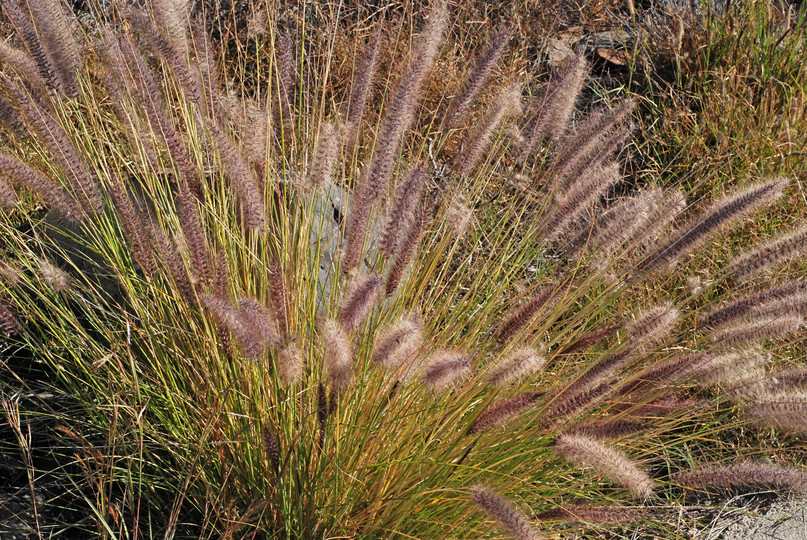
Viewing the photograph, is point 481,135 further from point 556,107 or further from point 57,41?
point 57,41

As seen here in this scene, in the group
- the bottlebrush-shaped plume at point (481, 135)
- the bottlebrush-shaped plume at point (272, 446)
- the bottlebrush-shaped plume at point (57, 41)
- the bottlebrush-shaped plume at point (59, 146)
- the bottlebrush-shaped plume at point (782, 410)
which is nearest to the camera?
the bottlebrush-shaped plume at point (272, 446)

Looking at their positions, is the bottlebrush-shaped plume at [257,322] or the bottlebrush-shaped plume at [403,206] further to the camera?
the bottlebrush-shaped plume at [403,206]

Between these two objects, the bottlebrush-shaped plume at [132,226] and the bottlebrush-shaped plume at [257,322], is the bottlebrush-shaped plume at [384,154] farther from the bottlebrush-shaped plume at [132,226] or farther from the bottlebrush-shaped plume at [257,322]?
the bottlebrush-shaped plume at [132,226]

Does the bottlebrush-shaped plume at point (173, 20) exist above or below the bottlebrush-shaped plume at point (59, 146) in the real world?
above

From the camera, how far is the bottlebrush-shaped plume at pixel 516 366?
1.66m

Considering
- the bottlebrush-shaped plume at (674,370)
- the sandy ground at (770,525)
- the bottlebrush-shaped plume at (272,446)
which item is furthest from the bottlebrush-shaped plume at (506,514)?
the sandy ground at (770,525)

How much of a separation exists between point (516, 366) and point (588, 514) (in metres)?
0.40

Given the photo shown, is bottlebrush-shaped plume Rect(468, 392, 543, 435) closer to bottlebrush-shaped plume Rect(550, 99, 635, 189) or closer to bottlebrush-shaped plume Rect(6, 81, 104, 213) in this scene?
bottlebrush-shaped plume Rect(550, 99, 635, 189)

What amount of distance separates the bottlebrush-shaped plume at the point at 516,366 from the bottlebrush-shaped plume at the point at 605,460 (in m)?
0.17

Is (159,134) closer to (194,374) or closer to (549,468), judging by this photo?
(194,374)

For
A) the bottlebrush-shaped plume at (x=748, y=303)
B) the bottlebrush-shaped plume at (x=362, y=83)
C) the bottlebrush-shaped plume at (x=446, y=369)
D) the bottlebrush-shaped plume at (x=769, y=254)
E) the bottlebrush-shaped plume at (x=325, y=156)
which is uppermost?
the bottlebrush-shaped plume at (x=362, y=83)

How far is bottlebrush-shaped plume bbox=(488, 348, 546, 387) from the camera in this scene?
1657 millimetres

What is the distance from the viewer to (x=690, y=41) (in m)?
3.77

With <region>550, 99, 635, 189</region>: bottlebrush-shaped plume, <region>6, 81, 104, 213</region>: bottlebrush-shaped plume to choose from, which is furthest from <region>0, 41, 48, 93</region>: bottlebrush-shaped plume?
<region>550, 99, 635, 189</region>: bottlebrush-shaped plume
